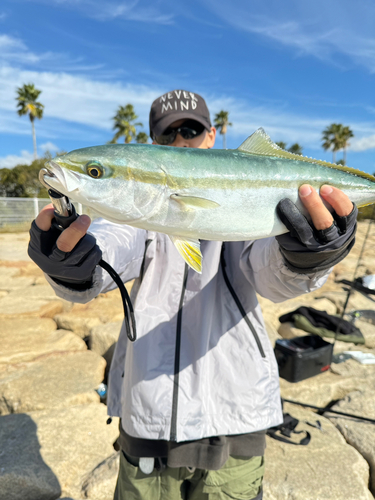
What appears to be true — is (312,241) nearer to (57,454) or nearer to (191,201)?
(191,201)

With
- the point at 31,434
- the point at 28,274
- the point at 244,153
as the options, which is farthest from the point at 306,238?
the point at 28,274

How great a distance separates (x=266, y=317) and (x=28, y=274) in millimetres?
7614

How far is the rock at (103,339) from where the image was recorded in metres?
5.79

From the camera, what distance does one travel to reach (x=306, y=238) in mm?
1710

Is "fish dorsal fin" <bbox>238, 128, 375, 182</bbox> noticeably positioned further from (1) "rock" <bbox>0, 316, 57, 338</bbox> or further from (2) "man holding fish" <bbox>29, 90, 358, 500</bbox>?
(1) "rock" <bbox>0, 316, 57, 338</bbox>

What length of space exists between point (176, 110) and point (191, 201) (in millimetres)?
1483

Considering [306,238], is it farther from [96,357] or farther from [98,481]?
[96,357]

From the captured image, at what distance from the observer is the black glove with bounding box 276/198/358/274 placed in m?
1.65

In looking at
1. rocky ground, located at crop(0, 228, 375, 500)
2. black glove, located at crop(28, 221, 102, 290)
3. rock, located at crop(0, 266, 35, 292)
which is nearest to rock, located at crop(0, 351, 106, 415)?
rocky ground, located at crop(0, 228, 375, 500)

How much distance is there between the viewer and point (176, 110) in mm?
2697

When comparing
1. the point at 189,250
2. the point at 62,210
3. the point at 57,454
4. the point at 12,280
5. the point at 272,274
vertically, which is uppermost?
the point at 62,210

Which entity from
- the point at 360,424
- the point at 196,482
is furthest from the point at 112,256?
the point at 360,424

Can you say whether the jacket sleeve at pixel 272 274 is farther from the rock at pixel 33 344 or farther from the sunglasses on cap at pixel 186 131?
the rock at pixel 33 344

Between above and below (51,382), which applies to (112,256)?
above
